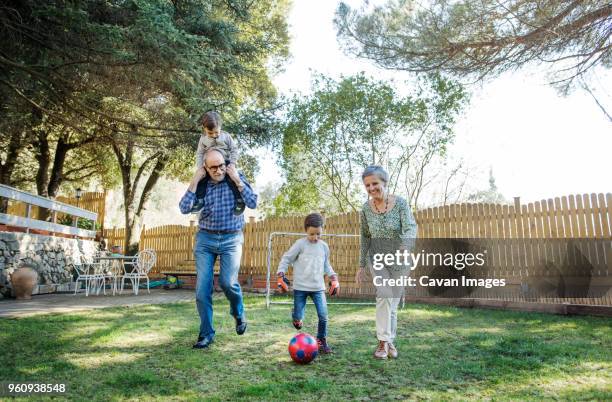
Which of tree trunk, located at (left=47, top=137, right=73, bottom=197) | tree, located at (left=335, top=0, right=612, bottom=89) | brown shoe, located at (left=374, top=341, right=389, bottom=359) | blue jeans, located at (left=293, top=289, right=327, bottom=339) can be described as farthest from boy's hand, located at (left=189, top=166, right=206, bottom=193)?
tree trunk, located at (left=47, top=137, right=73, bottom=197)

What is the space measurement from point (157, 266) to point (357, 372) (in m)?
13.7

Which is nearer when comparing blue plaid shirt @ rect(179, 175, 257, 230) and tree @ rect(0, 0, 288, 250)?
blue plaid shirt @ rect(179, 175, 257, 230)

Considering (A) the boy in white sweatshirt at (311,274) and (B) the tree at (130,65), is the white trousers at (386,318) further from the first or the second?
(B) the tree at (130,65)

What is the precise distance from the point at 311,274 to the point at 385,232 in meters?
0.88

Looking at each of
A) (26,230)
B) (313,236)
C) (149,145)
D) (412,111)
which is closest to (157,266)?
(26,230)

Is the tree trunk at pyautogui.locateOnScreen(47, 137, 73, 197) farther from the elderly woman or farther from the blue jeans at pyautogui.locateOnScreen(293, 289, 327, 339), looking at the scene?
the elderly woman

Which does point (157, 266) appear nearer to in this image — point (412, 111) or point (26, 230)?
point (26, 230)

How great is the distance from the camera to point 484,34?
8.12 m

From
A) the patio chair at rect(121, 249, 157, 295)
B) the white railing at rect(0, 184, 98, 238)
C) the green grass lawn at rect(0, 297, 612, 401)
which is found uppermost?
the white railing at rect(0, 184, 98, 238)

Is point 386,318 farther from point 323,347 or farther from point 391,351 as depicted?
point 323,347

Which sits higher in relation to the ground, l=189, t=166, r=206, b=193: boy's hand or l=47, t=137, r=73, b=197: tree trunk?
l=47, t=137, r=73, b=197: tree trunk

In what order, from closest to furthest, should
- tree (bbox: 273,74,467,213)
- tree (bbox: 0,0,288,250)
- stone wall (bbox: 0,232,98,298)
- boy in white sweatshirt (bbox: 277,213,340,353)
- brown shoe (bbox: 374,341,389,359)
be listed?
brown shoe (bbox: 374,341,389,359)
boy in white sweatshirt (bbox: 277,213,340,353)
tree (bbox: 0,0,288,250)
stone wall (bbox: 0,232,98,298)
tree (bbox: 273,74,467,213)

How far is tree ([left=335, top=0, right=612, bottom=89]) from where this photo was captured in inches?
288

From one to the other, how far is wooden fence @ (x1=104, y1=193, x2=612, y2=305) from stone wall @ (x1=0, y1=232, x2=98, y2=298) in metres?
4.86
